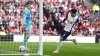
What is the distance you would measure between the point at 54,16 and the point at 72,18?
13318mm

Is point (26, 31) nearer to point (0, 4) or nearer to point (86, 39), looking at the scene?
point (0, 4)

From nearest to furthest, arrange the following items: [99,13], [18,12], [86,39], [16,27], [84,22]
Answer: [18,12] < [16,27] < [86,39] < [84,22] < [99,13]

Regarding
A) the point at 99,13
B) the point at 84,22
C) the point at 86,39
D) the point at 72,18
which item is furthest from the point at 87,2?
the point at 72,18

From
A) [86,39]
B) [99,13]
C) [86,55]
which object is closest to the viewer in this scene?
[86,55]

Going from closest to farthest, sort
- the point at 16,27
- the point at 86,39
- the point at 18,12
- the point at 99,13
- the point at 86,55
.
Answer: the point at 86,55 → the point at 18,12 → the point at 16,27 → the point at 86,39 → the point at 99,13

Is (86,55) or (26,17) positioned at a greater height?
(26,17)

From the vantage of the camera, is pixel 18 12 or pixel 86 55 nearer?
pixel 86 55

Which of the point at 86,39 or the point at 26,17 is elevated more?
the point at 26,17

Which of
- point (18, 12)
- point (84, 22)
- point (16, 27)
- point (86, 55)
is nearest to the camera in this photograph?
point (86, 55)

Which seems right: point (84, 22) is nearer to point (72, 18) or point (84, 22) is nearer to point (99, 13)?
point (99, 13)

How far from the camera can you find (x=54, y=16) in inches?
1214

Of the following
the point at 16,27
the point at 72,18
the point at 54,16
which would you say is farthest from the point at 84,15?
the point at 72,18

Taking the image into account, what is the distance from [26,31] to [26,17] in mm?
572

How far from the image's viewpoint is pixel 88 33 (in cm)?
3092
